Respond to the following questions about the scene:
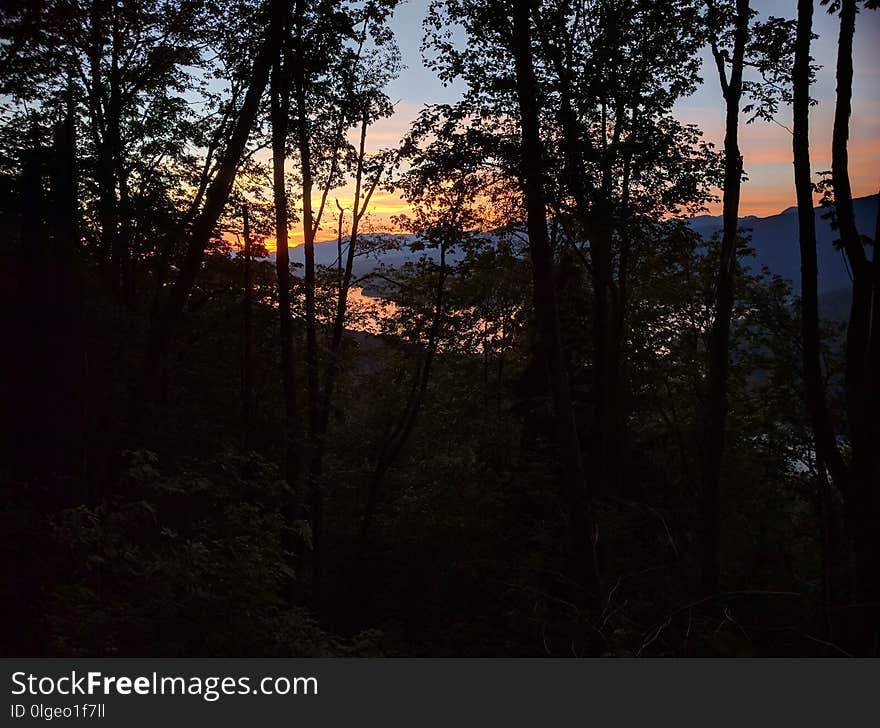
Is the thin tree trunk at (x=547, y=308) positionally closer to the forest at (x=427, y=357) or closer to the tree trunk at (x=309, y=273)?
the forest at (x=427, y=357)

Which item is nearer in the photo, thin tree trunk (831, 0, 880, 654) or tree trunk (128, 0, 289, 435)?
thin tree trunk (831, 0, 880, 654)

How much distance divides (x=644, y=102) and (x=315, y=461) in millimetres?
10990

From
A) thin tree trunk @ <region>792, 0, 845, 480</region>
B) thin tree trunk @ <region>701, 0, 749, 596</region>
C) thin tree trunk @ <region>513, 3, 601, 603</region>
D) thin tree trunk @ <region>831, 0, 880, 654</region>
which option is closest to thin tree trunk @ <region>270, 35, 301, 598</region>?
thin tree trunk @ <region>513, 3, 601, 603</region>

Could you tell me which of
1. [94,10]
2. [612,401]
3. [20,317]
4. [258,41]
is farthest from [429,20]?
[612,401]

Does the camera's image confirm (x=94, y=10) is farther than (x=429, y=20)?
Yes

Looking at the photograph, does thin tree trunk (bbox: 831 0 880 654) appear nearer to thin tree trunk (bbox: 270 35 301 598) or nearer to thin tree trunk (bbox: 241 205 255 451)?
thin tree trunk (bbox: 270 35 301 598)

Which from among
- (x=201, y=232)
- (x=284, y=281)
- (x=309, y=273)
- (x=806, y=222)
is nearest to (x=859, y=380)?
(x=806, y=222)

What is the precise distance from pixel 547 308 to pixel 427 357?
10395 millimetres

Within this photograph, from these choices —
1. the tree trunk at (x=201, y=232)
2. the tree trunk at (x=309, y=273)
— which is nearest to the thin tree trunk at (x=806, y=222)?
the tree trunk at (x=201, y=232)

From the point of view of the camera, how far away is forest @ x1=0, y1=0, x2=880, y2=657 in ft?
21.5

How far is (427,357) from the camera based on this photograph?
67.6 feet

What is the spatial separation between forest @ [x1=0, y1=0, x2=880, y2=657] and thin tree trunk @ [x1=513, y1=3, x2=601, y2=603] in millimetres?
58

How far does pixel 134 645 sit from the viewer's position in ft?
19.7
